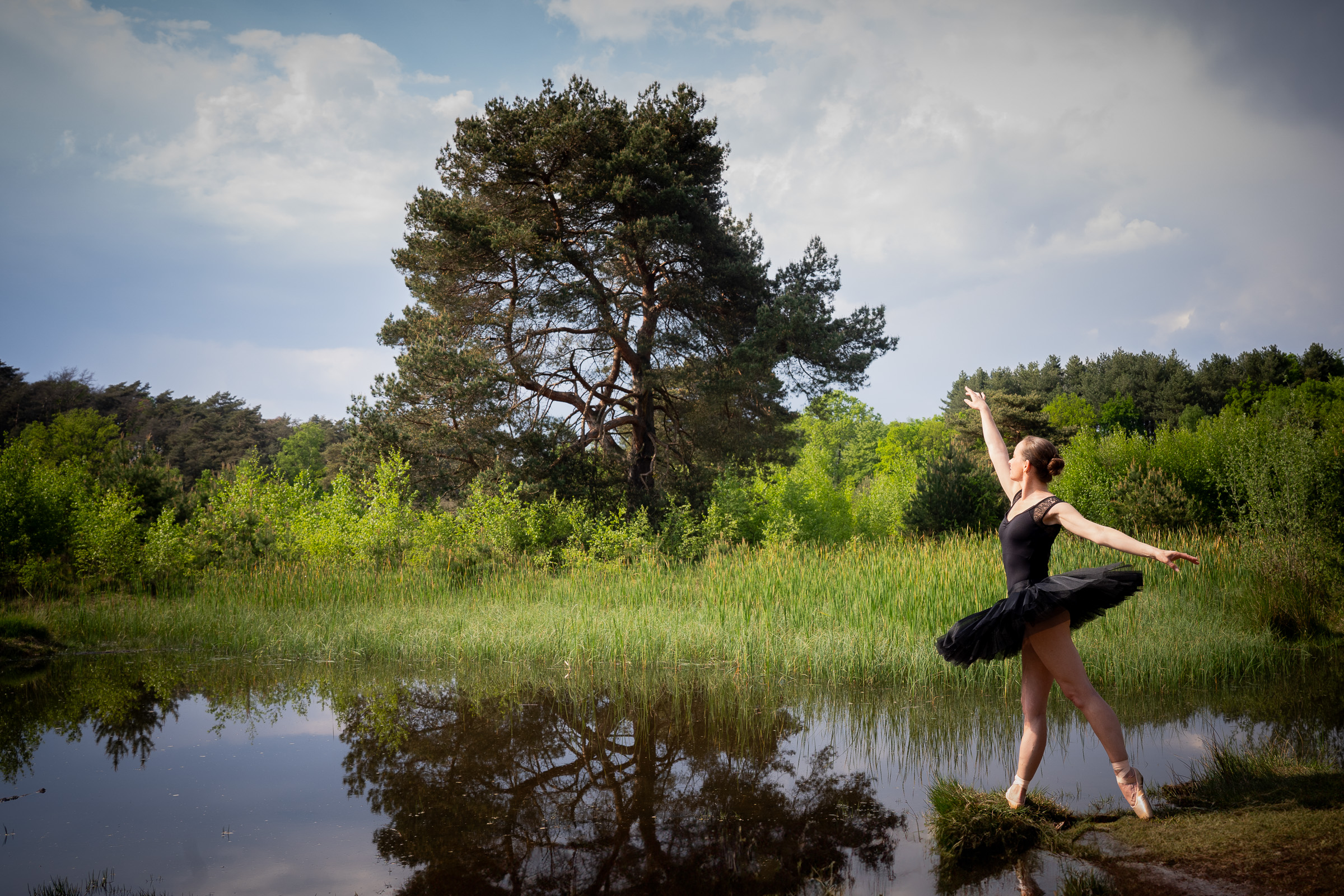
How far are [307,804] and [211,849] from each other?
0.60 m

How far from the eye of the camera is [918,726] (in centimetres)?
531

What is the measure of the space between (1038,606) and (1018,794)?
97 centimetres

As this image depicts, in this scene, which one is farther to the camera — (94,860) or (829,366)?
(829,366)

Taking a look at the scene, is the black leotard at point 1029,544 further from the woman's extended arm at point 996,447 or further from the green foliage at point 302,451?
the green foliage at point 302,451

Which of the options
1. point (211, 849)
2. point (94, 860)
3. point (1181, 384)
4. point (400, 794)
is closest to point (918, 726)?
point (400, 794)

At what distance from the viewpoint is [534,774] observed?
A: 14.5ft

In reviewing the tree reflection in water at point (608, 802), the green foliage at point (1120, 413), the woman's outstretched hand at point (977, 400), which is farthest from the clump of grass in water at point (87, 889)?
the green foliage at point (1120, 413)

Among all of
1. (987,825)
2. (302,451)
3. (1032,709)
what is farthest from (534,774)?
(302,451)

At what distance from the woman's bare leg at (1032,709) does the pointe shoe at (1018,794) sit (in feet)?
0.09

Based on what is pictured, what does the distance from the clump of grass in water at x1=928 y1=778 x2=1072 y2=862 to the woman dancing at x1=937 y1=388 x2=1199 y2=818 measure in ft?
0.31

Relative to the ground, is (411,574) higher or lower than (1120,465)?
lower

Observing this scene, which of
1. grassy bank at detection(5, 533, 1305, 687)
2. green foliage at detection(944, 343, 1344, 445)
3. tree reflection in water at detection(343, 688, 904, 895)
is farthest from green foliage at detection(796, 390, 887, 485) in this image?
tree reflection in water at detection(343, 688, 904, 895)

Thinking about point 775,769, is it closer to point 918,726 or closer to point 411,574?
point 918,726

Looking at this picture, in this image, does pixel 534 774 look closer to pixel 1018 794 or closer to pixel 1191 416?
pixel 1018 794
